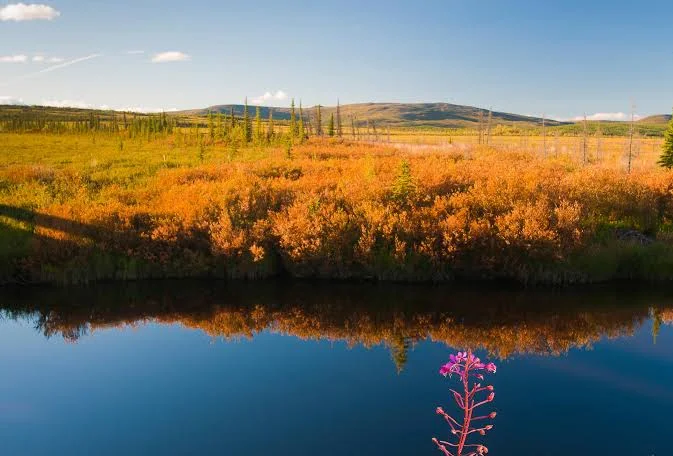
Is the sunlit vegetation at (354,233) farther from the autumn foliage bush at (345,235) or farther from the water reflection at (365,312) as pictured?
the water reflection at (365,312)

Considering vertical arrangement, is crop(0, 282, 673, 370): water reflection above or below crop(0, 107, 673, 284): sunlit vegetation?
below

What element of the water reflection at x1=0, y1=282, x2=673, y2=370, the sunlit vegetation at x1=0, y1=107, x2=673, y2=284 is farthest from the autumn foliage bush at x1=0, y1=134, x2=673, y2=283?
the water reflection at x1=0, y1=282, x2=673, y2=370

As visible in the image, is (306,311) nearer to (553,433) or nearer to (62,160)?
(553,433)

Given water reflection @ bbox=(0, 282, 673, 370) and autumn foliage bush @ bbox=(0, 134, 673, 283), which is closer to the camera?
water reflection @ bbox=(0, 282, 673, 370)

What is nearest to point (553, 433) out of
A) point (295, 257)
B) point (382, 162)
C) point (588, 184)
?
point (295, 257)

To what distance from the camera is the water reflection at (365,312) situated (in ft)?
53.6

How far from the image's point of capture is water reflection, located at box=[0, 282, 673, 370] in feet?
53.6

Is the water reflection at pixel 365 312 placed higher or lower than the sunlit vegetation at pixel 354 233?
lower

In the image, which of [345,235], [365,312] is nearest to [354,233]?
[345,235]

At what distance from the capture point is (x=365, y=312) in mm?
18328

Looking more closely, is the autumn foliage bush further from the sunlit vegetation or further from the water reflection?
the water reflection

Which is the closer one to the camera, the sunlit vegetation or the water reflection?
the water reflection

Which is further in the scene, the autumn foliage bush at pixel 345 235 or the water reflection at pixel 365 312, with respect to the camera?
the autumn foliage bush at pixel 345 235

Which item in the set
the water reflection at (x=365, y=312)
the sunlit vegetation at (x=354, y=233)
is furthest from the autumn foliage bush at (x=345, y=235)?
the water reflection at (x=365, y=312)
